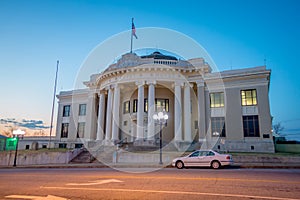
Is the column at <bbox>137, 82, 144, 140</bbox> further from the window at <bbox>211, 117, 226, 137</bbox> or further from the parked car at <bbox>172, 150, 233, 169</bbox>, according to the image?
the parked car at <bbox>172, 150, 233, 169</bbox>

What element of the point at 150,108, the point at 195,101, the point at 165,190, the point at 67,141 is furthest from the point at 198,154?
the point at 67,141

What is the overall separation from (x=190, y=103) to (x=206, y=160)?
1393cm

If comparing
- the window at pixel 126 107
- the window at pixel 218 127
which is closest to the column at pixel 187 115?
the window at pixel 218 127

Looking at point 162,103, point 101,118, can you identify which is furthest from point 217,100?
point 101,118

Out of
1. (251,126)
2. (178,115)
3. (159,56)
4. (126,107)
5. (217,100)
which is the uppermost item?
(159,56)

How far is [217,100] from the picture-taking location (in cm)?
2781

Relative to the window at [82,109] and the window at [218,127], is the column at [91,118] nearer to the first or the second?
the window at [82,109]

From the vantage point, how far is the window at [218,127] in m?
26.7

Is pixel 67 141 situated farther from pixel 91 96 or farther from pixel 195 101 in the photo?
pixel 195 101

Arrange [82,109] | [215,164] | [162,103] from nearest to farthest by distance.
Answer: [215,164], [162,103], [82,109]

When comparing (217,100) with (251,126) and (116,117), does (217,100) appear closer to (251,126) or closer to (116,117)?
(251,126)

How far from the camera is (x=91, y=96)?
34.9 metres

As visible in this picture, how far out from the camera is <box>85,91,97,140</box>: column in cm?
3378

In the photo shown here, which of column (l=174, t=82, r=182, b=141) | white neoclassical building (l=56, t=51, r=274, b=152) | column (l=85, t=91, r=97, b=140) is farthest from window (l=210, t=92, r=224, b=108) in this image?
column (l=85, t=91, r=97, b=140)
